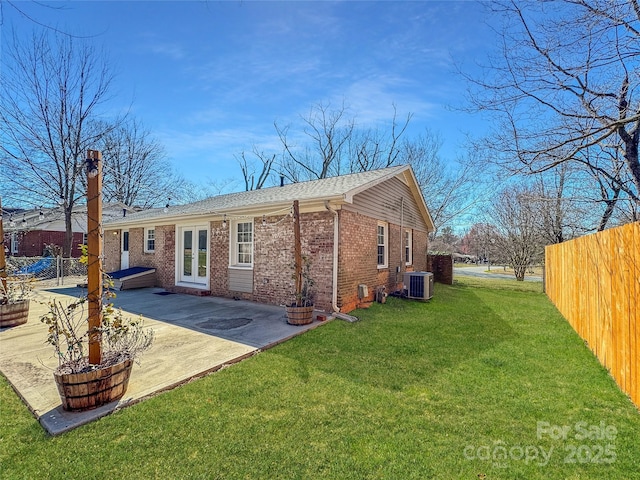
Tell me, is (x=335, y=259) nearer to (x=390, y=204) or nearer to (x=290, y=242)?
(x=290, y=242)

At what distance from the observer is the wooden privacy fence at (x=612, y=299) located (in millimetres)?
3457

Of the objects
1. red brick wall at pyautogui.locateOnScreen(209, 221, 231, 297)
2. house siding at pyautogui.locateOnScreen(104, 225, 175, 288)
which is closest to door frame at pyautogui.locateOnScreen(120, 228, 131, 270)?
house siding at pyautogui.locateOnScreen(104, 225, 175, 288)

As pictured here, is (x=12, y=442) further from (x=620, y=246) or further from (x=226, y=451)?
(x=620, y=246)

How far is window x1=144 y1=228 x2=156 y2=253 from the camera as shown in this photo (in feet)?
40.3

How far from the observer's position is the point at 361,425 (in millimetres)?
3010

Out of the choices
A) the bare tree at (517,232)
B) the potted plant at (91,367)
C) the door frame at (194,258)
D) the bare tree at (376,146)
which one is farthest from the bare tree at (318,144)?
the potted plant at (91,367)

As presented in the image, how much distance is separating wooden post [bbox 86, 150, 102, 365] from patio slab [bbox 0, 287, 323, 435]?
616 mm

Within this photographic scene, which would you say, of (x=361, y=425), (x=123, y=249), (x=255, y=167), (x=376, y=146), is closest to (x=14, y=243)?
(x=123, y=249)

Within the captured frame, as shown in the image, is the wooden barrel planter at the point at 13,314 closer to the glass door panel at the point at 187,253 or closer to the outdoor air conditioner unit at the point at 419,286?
the glass door panel at the point at 187,253

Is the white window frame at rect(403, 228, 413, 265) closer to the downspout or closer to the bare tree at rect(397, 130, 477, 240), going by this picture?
the downspout

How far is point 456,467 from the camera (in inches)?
96.4

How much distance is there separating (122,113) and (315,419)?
23.2m

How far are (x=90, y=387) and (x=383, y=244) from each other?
330 inches

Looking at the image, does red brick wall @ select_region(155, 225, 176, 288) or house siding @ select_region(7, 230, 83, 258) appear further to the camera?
house siding @ select_region(7, 230, 83, 258)
